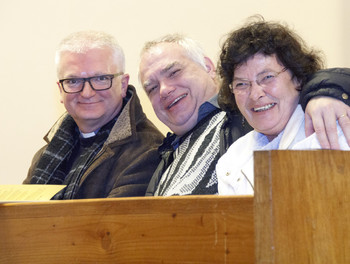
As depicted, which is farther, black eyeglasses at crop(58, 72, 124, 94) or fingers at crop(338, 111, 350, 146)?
black eyeglasses at crop(58, 72, 124, 94)

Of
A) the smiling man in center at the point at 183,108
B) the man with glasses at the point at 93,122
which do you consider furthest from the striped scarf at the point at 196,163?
the man with glasses at the point at 93,122

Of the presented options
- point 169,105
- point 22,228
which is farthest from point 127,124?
point 22,228

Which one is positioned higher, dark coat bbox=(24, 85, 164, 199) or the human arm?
the human arm

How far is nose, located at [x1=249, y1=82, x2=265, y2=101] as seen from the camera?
4.78ft

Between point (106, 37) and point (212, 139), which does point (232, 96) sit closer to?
point (212, 139)

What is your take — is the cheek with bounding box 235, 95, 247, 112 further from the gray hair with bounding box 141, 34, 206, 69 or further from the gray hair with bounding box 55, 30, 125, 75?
the gray hair with bounding box 55, 30, 125, 75

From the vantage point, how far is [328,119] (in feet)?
3.83

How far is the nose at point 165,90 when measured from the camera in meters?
2.02

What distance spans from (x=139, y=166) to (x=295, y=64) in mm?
742

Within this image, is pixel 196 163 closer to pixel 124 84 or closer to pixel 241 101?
pixel 241 101

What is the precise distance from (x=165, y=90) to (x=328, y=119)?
929 mm

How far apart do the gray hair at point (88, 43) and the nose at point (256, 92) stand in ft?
3.09

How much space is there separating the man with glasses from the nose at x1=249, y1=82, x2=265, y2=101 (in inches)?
25.1

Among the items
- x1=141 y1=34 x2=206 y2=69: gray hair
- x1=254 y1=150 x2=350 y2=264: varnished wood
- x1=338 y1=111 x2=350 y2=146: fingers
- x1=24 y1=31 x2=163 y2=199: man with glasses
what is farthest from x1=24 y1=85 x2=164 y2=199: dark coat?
x1=254 y1=150 x2=350 y2=264: varnished wood
